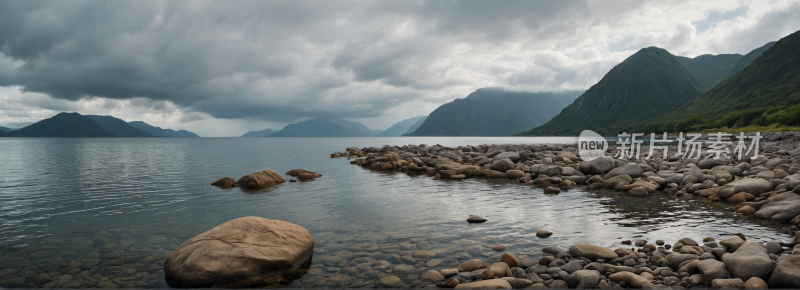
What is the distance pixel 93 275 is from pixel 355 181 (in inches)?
763

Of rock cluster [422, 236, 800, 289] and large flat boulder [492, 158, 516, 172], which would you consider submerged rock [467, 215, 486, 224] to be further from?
large flat boulder [492, 158, 516, 172]

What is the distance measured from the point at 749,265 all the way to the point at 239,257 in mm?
11065

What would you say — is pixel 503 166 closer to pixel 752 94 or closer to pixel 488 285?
pixel 488 285

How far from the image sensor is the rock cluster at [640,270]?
22.2 feet

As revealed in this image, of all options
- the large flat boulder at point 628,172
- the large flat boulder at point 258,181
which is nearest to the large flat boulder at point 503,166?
the large flat boulder at point 628,172

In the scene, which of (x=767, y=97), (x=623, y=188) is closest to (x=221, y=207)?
(x=623, y=188)

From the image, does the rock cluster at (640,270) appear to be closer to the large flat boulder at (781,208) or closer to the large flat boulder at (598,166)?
the large flat boulder at (781,208)

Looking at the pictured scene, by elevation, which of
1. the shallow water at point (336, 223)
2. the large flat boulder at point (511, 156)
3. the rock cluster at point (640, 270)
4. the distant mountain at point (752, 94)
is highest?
the distant mountain at point (752, 94)

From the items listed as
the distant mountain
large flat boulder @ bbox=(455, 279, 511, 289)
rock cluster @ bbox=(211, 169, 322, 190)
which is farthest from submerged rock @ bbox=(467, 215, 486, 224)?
the distant mountain

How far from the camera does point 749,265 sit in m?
6.95

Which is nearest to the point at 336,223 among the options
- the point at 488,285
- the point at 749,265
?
the point at 488,285

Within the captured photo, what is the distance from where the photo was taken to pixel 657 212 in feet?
47.2

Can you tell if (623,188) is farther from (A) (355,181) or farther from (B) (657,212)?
(A) (355,181)

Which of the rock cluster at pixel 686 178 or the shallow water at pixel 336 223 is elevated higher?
the rock cluster at pixel 686 178
